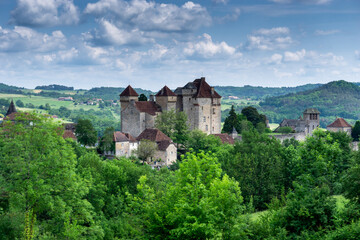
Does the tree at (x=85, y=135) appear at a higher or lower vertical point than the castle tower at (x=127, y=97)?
lower

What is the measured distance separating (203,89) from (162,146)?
16.0m

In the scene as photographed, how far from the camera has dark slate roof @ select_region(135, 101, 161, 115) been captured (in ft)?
245

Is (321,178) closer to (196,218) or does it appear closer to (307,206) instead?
(307,206)

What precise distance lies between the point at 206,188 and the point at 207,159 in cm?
143

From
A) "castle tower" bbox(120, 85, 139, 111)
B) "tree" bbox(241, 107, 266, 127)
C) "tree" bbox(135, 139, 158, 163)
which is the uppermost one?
"castle tower" bbox(120, 85, 139, 111)

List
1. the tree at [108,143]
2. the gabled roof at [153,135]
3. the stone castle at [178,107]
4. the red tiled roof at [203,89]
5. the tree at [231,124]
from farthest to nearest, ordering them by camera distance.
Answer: the tree at [231,124]
the red tiled roof at [203,89]
the stone castle at [178,107]
the tree at [108,143]
the gabled roof at [153,135]

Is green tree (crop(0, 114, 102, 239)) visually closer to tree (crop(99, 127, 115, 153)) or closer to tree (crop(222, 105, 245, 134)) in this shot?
tree (crop(99, 127, 115, 153))

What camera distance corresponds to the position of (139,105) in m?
75.4

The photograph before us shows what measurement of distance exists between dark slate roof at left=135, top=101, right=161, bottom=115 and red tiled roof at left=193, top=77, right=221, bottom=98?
22.0 ft

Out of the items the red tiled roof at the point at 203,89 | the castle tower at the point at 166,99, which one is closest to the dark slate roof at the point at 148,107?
the castle tower at the point at 166,99

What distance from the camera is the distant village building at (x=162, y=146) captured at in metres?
→ 67.1

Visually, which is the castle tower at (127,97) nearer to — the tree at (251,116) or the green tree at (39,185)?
the tree at (251,116)

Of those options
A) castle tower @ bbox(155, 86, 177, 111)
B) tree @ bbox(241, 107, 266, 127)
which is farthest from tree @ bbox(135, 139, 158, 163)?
tree @ bbox(241, 107, 266, 127)

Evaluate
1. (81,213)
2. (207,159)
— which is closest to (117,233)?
(81,213)
